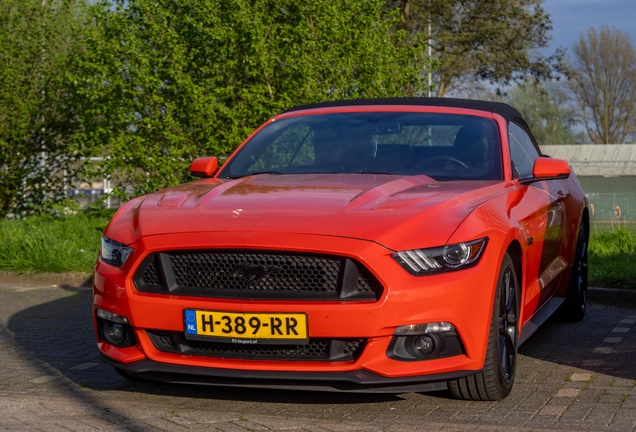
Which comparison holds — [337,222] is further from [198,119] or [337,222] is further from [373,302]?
[198,119]

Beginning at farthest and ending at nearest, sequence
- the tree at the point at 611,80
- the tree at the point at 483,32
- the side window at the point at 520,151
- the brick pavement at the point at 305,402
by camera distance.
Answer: the tree at the point at 611,80, the tree at the point at 483,32, the side window at the point at 520,151, the brick pavement at the point at 305,402

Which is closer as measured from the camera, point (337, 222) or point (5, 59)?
point (337, 222)

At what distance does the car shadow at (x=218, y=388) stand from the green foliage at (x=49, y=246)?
76.0 inches

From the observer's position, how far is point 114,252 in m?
4.86

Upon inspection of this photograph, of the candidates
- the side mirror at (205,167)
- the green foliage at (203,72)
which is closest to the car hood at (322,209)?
the side mirror at (205,167)

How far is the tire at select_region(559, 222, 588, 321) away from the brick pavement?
72 cm

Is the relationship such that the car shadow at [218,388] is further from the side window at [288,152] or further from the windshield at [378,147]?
the side window at [288,152]

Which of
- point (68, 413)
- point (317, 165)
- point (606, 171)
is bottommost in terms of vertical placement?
point (606, 171)

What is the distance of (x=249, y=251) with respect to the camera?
176 inches

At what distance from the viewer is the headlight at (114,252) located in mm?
4751

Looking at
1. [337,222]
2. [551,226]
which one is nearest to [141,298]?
[337,222]

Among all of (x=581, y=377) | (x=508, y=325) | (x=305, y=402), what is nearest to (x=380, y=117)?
(x=508, y=325)

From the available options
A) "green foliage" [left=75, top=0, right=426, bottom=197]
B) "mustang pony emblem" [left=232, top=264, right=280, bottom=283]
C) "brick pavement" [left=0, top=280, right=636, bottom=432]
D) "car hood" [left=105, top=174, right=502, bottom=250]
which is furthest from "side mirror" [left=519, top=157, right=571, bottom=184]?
"green foliage" [left=75, top=0, right=426, bottom=197]

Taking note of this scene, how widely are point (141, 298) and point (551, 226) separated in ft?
9.27
